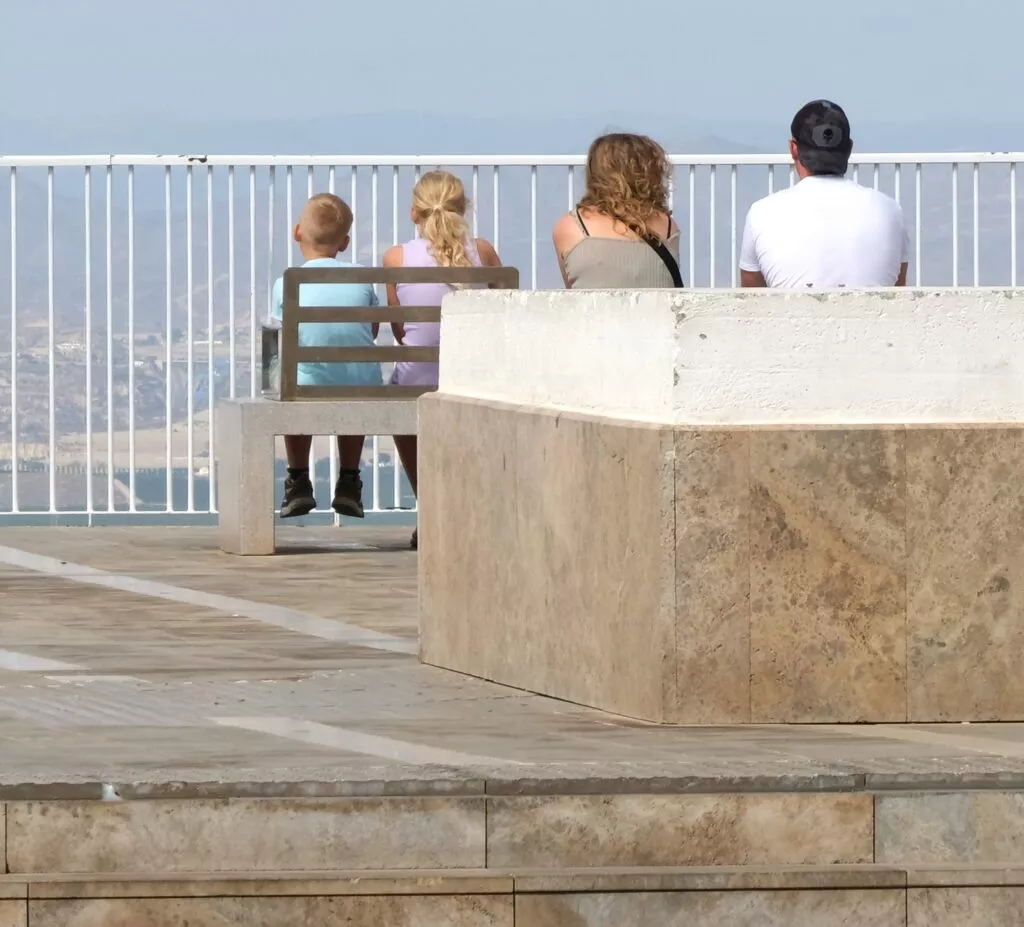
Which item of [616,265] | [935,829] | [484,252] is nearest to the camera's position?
[935,829]

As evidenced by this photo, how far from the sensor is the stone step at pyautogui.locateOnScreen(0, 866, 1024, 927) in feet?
17.4

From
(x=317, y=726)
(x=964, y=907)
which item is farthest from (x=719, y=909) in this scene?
(x=317, y=726)

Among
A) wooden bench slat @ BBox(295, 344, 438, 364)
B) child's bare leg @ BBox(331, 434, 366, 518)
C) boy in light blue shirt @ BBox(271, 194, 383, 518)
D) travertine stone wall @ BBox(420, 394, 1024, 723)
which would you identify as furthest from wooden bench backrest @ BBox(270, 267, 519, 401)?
travertine stone wall @ BBox(420, 394, 1024, 723)

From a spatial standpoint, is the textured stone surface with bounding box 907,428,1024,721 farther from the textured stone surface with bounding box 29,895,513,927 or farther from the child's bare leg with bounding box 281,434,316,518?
the child's bare leg with bounding box 281,434,316,518

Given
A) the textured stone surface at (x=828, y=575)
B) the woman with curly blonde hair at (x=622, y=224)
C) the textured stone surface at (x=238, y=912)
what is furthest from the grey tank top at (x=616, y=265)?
the textured stone surface at (x=238, y=912)

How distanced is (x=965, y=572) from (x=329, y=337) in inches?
240

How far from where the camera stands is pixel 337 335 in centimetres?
1239

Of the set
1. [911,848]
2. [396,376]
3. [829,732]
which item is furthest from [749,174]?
[911,848]

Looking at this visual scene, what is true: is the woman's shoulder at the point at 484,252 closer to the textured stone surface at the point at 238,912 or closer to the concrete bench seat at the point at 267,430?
the concrete bench seat at the point at 267,430

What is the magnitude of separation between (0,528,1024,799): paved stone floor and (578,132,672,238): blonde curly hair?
148 cm

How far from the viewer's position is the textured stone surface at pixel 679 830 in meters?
5.48

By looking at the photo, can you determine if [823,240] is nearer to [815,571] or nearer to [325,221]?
[815,571]

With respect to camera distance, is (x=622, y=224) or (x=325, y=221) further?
(x=325, y=221)

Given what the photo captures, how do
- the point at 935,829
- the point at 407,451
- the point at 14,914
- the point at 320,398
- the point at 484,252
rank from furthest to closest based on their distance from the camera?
the point at 407,451
the point at 484,252
the point at 320,398
the point at 935,829
the point at 14,914
